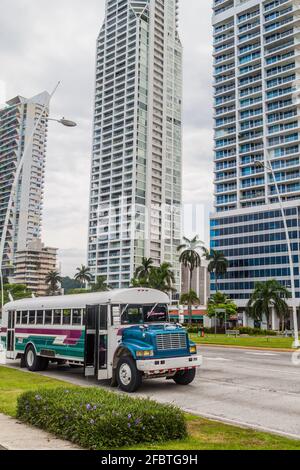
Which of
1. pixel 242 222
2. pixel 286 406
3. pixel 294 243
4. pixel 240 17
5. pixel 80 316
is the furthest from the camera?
pixel 240 17

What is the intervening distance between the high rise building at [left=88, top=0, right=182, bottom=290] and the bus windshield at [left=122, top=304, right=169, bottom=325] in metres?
130

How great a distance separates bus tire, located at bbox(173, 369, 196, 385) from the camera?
48.3 ft

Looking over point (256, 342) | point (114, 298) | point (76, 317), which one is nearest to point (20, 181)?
point (256, 342)

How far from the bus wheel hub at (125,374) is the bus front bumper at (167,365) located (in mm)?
622

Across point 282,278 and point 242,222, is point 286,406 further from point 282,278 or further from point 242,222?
point 242,222

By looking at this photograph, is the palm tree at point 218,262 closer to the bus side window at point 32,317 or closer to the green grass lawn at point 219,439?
the bus side window at point 32,317

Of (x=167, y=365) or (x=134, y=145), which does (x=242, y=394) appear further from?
(x=134, y=145)

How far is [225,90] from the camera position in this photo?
128 meters

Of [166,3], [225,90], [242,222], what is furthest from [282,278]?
[166,3]

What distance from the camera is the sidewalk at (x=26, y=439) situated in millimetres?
7000

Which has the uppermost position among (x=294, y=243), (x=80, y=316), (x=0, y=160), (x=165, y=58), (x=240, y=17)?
(x=165, y=58)

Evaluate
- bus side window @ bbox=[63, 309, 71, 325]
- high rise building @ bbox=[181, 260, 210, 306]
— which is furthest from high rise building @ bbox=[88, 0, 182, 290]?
bus side window @ bbox=[63, 309, 71, 325]

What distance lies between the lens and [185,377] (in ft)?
48.6
